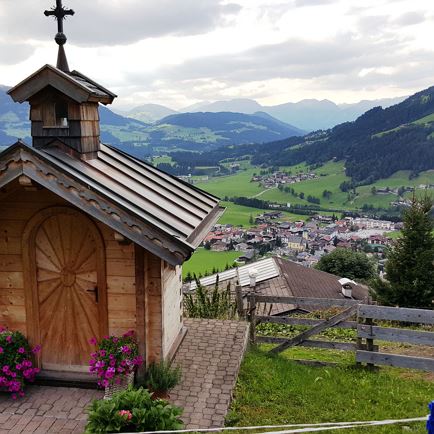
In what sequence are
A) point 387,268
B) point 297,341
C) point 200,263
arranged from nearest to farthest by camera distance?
point 297,341 → point 387,268 → point 200,263

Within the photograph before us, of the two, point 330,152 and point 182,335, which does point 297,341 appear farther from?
point 330,152

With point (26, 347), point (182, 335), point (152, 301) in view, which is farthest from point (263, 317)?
point (26, 347)

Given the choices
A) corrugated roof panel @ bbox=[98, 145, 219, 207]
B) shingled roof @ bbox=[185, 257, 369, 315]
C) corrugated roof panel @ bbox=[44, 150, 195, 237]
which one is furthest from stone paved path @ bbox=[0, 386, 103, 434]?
shingled roof @ bbox=[185, 257, 369, 315]

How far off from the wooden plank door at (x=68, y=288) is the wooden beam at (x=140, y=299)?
609 mm

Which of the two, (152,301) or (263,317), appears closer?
(152,301)

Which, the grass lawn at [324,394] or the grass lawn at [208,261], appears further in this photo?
the grass lawn at [208,261]

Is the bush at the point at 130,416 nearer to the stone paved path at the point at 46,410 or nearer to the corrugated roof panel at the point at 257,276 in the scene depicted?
the stone paved path at the point at 46,410

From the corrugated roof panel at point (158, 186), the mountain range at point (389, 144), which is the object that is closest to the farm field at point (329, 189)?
the mountain range at point (389, 144)

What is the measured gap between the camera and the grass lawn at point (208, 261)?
75312 millimetres

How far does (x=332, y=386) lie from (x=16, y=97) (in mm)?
7614

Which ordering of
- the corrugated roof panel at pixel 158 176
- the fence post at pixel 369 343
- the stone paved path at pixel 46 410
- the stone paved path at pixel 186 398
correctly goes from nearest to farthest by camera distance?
the stone paved path at pixel 46 410 → the stone paved path at pixel 186 398 → the fence post at pixel 369 343 → the corrugated roof panel at pixel 158 176

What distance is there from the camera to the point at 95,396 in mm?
7547

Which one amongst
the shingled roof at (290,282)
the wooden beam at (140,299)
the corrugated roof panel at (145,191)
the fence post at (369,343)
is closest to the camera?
the corrugated roof panel at (145,191)

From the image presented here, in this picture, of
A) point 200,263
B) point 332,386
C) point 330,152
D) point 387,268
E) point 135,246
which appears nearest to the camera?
point 135,246
